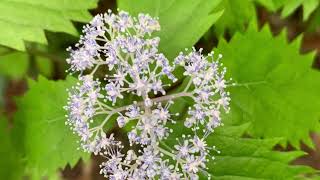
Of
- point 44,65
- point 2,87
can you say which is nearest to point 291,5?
point 44,65

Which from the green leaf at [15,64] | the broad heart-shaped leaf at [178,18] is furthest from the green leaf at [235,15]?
the green leaf at [15,64]

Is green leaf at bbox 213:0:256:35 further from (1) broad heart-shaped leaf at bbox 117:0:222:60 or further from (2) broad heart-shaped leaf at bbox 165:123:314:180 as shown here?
(2) broad heart-shaped leaf at bbox 165:123:314:180

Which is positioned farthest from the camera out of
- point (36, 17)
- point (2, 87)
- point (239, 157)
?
point (2, 87)

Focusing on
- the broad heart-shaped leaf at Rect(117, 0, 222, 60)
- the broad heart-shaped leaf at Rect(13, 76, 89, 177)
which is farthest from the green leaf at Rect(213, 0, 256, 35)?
the broad heart-shaped leaf at Rect(13, 76, 89, 177)

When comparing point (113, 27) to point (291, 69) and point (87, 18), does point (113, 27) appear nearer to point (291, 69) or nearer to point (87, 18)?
point (87, 18)

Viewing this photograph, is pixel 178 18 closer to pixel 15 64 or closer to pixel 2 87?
pixel 15 64

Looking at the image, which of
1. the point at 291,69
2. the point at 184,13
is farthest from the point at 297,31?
the point at 184,13

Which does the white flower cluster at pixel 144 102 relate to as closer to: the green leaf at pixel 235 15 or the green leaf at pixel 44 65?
the green leaf at pixel 235 15
